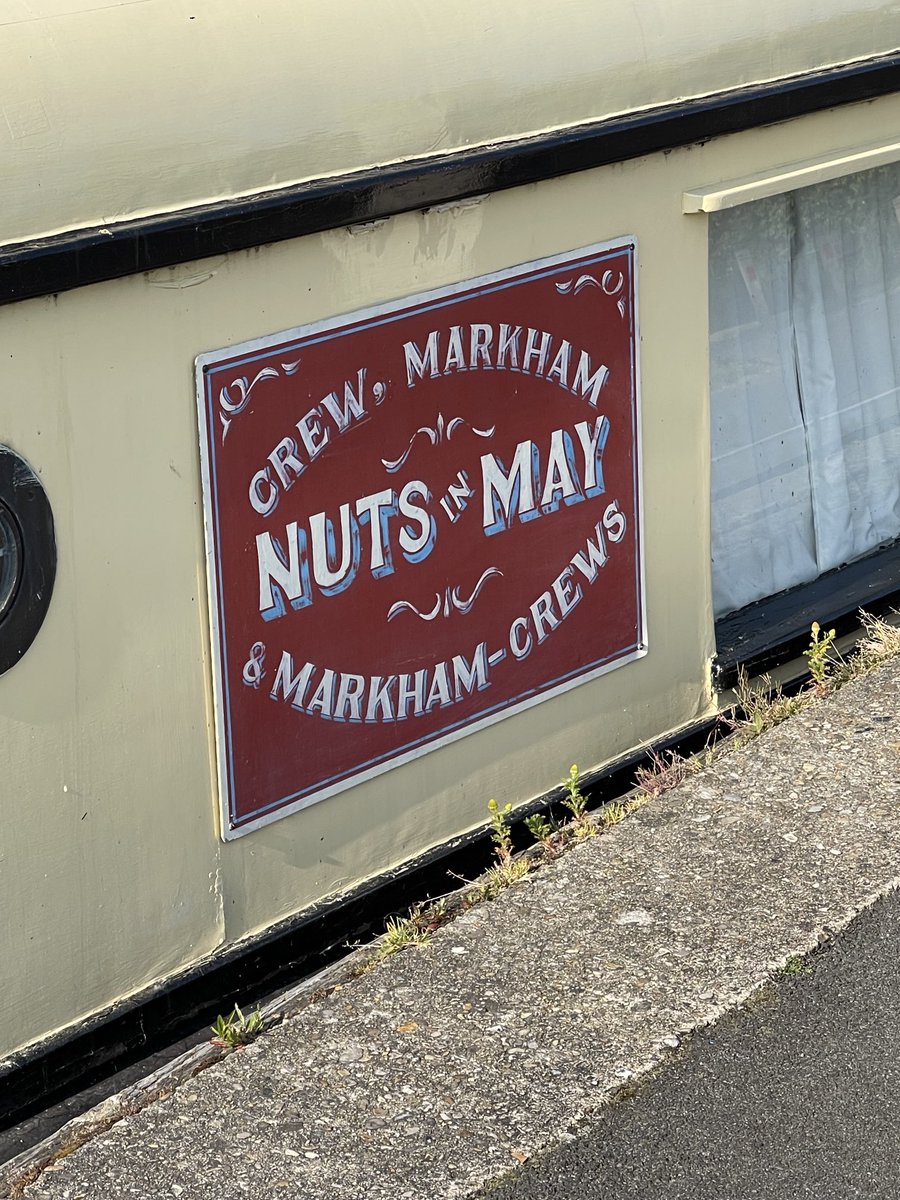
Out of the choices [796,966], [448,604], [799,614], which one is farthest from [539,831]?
[799,614]

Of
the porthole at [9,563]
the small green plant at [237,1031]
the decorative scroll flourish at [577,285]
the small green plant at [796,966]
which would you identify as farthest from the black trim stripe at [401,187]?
the small green plant at [796,966]

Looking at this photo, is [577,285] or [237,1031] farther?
[577,285]

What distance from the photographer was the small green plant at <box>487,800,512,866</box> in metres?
4.49

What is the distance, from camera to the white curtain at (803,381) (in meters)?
5.39

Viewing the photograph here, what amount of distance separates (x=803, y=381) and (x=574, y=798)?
1.85 m

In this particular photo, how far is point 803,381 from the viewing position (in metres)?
5.71

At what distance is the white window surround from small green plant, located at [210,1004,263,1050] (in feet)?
8.21

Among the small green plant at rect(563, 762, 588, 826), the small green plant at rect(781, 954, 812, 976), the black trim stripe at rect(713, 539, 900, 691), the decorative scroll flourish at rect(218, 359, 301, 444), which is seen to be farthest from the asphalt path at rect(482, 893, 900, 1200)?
the decorative scroll flourish at rect(218, 359, 301, 444)

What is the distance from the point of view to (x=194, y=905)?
3.97 m

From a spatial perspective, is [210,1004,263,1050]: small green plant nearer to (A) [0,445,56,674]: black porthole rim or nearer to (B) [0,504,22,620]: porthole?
(A) [0,445,56,674]: black porthole rim

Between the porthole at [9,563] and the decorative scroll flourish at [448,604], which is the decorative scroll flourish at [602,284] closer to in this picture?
the decorative scroll flourish at [448,604]

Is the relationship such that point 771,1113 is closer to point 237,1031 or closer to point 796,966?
point 796,966

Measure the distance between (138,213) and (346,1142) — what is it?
6.53 feet

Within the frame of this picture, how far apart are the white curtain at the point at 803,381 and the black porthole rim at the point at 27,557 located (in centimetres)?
249
